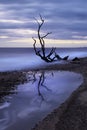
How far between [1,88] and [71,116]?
9366mm

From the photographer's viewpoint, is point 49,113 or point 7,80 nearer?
point 49,113

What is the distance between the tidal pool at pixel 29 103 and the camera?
15.1 metres

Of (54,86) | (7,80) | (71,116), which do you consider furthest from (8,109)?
(7,80)

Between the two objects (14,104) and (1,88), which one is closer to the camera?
(14,104)

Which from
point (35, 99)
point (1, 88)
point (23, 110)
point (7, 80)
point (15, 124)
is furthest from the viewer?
point (7, 80)

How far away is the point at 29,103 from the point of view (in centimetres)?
1894

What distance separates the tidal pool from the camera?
49.4ft

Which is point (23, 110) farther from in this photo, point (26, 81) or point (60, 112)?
point (26, 81)

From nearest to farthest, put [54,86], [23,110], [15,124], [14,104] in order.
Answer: [15,124]
[23,110]
[14,104]
[54,86]

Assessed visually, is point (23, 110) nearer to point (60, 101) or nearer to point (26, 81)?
point (60, 101)

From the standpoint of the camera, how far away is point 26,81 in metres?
28.2

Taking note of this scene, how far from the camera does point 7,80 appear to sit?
28031mm

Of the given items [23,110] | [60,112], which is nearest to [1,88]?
[23,110]

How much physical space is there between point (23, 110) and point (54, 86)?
322 inches
